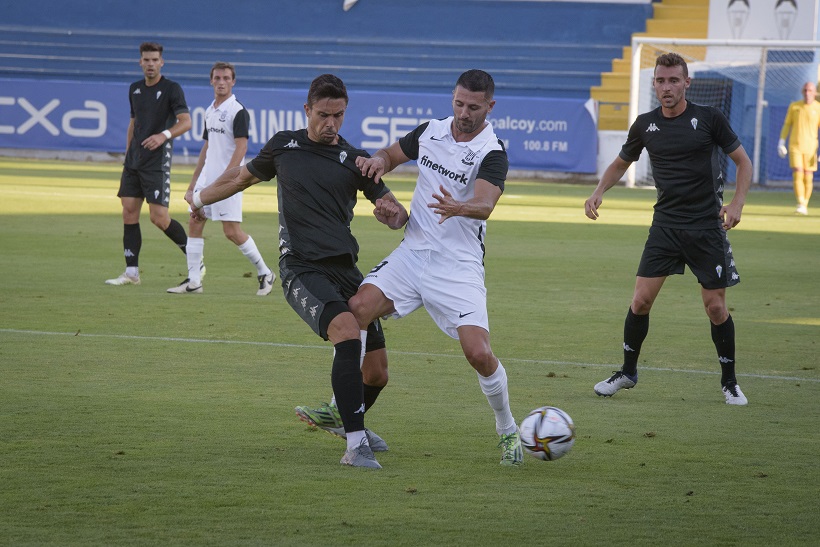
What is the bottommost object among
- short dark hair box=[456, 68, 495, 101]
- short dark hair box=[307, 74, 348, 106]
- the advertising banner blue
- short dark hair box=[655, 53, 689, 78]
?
the advertising banner blue

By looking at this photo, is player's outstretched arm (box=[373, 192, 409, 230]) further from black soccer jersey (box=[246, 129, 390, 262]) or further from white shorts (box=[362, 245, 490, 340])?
white shorts (box=[362, 245, 490, 340])

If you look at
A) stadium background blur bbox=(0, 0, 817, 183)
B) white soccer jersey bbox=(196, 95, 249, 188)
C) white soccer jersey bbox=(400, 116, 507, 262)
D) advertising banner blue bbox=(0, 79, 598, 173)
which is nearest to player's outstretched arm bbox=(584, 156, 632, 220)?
white soccer jersey bbox=(400, 116, 507, 262)

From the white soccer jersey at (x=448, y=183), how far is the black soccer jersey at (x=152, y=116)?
20.0 ft

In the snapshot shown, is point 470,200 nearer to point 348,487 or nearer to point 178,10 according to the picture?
point 348,487

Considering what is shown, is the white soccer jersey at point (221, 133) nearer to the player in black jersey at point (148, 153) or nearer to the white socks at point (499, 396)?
the player in black jersey at point (148, 153)

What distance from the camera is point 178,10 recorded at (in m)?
33.6

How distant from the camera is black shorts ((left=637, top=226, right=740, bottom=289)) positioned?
23.4ft

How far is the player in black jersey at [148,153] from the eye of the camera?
11.4m

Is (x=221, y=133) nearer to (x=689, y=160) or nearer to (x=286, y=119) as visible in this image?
(x=689, y=160)

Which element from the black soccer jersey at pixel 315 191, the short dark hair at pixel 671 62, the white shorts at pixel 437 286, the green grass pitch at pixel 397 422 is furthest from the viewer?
the short dark hair at pixel 671 62

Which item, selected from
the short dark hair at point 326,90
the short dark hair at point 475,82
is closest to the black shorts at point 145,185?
the short dark hair at point 326,90

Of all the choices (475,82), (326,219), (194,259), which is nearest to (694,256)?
(475,82)

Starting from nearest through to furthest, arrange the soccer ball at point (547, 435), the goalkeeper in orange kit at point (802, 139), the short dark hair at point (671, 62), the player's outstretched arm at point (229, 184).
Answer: the soccer ball at point (547, 435)
the player's outstretched arm at point (229, 184)
the short dark hair at point (671, 62)
the goalkeeper in orange kit at point (802, 139)

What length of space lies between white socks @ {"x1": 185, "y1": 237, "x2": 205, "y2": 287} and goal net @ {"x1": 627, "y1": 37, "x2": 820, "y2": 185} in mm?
17275
